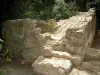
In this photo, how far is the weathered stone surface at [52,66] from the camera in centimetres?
498

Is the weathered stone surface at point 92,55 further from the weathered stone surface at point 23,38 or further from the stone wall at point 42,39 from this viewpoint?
the weathered stone surface at point 23,38

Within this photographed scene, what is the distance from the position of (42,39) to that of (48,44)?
0.33 metres

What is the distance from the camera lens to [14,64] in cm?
650

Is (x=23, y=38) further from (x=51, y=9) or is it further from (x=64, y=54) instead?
(x=51, y=9)

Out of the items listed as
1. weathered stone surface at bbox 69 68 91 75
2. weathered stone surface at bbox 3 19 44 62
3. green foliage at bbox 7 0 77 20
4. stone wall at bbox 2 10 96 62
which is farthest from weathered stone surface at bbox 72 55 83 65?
green foliage at bbox 7 0 77 20

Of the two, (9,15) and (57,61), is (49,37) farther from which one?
(9,15)

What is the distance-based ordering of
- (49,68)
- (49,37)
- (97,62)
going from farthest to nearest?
(49,37)
(97,62)
(49,68)

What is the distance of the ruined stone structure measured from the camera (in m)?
5.31

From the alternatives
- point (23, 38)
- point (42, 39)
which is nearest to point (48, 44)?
point (42, 39)

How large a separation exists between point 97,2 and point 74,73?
8409 mm

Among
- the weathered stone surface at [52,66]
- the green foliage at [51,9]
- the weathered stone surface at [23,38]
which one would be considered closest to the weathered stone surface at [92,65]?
the weathered stone surface at [52,66]

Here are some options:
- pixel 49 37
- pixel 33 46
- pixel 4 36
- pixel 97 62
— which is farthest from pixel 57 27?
pixel 97 62

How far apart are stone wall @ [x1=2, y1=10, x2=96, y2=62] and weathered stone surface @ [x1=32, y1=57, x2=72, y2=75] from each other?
0.95ft

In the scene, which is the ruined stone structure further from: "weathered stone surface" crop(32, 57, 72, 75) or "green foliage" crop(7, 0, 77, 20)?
"green foliage" crop(7, 0, 77, 20)
